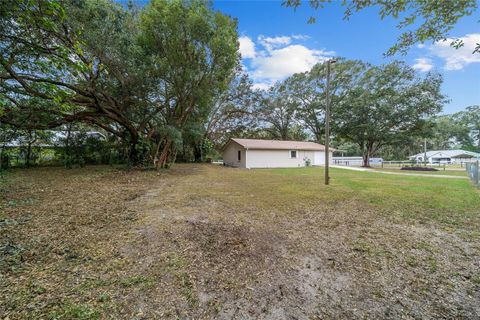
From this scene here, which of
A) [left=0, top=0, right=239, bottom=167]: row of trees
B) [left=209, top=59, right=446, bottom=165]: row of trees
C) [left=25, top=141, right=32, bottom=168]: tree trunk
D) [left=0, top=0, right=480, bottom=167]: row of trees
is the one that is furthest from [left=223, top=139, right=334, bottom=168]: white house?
[left=25, top=141, right=32, bottom=168]: tree trunk

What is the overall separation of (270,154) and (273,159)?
0.59 meters

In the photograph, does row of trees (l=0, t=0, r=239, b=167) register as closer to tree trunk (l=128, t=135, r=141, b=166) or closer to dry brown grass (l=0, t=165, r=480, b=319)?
tree trunk (l=128, t=135, r=141, b=166)

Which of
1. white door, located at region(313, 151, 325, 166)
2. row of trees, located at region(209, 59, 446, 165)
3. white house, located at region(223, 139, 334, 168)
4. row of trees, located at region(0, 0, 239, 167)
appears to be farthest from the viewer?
white door, located at region(313, 151, 325, 166)

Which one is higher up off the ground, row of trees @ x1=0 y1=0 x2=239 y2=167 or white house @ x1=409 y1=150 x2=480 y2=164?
row of trees @ x1=0 y1=0 x2=239 y2=167

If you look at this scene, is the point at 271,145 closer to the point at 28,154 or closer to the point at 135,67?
the point at 135,67

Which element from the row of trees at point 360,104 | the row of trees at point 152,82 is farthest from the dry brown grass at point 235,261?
the row of trees at point 360,104

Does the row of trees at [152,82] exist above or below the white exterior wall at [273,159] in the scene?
above

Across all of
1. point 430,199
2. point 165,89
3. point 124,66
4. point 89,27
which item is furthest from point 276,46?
point 430,199

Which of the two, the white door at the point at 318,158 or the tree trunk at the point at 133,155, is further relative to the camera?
the white door at the point at 318,158

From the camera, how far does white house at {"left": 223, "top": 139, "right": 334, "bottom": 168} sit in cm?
1886

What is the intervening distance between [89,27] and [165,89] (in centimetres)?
469

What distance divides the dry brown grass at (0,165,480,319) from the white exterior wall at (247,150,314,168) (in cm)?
1381

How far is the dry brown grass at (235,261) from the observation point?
73.2 inches

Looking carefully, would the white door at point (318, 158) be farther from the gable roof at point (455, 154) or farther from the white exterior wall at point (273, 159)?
the gable roof at point (455, 154)
